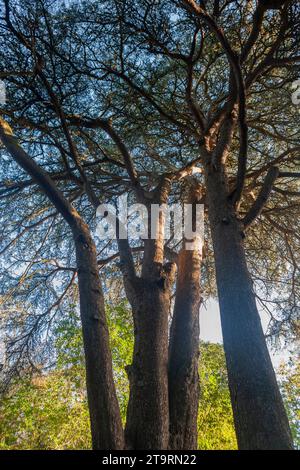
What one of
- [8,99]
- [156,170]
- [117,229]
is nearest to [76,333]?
[156,170]

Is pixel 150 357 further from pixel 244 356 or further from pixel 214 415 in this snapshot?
pixel 214 415

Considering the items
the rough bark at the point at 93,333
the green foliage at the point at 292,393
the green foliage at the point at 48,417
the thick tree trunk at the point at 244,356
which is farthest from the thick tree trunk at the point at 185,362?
the green foliage at the point at 292,393

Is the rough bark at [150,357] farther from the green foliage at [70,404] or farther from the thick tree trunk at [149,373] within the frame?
the green foliage at [70,404]

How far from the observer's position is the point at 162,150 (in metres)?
6.11

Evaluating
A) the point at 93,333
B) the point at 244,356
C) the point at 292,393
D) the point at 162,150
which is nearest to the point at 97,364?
the point at 93,333

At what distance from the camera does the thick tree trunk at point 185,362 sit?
2410 mm

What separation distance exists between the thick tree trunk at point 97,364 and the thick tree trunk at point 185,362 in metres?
0.68

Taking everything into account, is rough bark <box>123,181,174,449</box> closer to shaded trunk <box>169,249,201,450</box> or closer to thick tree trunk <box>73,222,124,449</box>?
shaded trunk <box>169,249,201,450</box>

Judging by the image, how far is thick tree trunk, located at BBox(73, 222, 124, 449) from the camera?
1.84 meters

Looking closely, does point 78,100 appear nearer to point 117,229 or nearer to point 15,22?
point 15,22

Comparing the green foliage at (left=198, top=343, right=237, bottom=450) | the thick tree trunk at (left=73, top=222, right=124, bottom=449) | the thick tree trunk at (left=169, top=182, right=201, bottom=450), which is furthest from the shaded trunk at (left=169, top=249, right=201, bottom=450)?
the green foliage at (left=198, top=343, right=237, bottom=450)

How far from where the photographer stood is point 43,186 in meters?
2.79

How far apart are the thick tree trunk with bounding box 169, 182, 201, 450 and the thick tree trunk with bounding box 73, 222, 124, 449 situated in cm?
68

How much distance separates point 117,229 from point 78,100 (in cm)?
249
